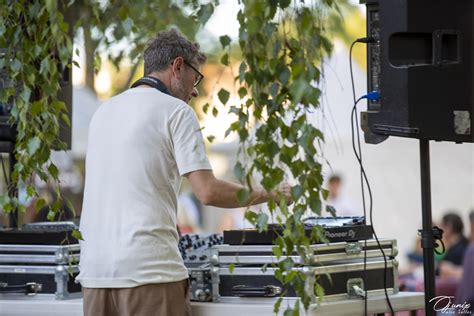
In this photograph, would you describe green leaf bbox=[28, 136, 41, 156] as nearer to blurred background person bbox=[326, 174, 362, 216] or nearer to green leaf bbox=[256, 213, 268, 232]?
green leaf bbox=[256, 213, 268, 232]

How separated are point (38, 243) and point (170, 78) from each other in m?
0.93

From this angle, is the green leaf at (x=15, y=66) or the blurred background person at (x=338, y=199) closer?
the green leaf at (x=15, y=66)

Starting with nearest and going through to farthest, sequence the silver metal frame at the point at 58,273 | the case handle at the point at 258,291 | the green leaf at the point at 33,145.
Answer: the green leaf at the point at 33,145
the case handle at the point at 258,291
the silver metal frame at the point at 58,273

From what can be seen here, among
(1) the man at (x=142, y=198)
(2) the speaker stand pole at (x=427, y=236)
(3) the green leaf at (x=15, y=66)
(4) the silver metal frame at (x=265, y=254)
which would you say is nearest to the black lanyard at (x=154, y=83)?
(1) the man at (x=142, y=198)

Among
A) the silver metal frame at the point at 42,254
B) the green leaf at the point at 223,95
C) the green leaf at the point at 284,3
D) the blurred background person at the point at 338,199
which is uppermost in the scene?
the green leaf at the point at 284,3

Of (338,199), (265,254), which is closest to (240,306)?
(265,254)

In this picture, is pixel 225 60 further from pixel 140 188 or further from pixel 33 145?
pixel 33 145

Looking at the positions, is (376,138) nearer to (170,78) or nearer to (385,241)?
(385,241)

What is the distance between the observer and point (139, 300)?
307cm

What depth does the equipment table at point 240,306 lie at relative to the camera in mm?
3379

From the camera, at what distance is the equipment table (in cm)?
338

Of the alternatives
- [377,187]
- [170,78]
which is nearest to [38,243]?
[170,78]

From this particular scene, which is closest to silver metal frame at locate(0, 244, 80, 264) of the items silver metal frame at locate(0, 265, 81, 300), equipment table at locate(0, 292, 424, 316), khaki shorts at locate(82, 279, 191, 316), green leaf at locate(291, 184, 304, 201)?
silver metal frame at locate(0, 265, 81, 300)

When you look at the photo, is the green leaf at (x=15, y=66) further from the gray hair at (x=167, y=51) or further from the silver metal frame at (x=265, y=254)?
the silver metal frame at (x=265, y=254)
